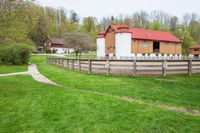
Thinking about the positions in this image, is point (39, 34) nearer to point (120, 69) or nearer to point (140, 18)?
point (140, 18)

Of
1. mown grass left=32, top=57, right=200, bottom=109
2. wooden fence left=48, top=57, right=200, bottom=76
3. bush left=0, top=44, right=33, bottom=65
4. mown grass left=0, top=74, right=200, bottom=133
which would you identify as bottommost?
mown grass left=0, top=74, right=200, bottom=133

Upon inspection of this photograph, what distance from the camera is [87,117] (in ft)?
14.9

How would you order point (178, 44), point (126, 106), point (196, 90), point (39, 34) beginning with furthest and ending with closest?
point (39, 34), point (178, 44), point (196, 90), point (126, 106)

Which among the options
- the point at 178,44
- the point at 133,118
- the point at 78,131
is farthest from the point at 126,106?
the point at 178,44

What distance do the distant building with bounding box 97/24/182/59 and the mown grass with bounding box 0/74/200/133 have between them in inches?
1172

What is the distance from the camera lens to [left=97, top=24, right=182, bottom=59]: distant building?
35500mm

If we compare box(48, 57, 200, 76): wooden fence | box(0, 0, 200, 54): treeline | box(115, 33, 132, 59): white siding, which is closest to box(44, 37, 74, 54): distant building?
box(0, 0, 200, 54): treeline

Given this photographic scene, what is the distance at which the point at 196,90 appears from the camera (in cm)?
768

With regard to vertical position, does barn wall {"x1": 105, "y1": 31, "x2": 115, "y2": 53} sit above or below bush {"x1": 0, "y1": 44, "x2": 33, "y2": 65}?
above

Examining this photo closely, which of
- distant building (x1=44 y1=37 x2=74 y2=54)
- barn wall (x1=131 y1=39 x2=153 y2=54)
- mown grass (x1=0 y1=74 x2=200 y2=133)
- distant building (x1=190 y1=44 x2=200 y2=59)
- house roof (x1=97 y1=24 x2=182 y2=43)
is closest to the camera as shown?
mown grass (x1=0 y1=74 x2=200 y2=133)

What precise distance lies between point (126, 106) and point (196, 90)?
407cm

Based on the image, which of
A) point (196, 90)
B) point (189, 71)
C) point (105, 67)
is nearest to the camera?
point (196, 90)

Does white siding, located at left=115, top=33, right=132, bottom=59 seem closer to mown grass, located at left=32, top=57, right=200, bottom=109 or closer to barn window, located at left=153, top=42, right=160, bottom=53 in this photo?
barn window, located at left=153, top=42, right=160, bottom=53

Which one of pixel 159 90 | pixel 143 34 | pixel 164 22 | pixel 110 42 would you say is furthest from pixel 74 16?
pixel 159 90
